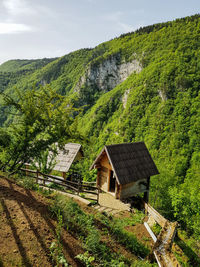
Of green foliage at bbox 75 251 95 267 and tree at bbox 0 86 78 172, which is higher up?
tree at bbox 0 86 78 172

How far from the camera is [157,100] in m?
86.1

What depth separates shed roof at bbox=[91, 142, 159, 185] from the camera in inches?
541

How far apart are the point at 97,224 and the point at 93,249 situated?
6.39 feet

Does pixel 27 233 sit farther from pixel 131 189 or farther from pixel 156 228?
pixel 131 189

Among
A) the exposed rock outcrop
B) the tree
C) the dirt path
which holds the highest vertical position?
the exposed rock outcrop

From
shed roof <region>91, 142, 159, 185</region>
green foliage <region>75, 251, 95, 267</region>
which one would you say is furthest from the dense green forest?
green foliage <region>75, 251, 95, 267</region>

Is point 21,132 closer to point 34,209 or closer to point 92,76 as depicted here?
point 34,209

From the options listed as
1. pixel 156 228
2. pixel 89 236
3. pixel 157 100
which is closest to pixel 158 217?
pixel 156 228

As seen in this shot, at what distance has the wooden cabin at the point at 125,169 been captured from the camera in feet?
45.5

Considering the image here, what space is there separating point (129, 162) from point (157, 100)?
77.4 m

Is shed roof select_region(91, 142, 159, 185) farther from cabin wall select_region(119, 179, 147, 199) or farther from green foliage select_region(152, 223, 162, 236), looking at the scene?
green foliage select_region(152, 223, 162, 236)

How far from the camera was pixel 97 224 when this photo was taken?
306 inches

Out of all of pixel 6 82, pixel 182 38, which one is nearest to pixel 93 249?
pixel 182 38

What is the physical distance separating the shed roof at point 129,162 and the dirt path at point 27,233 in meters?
7.24
